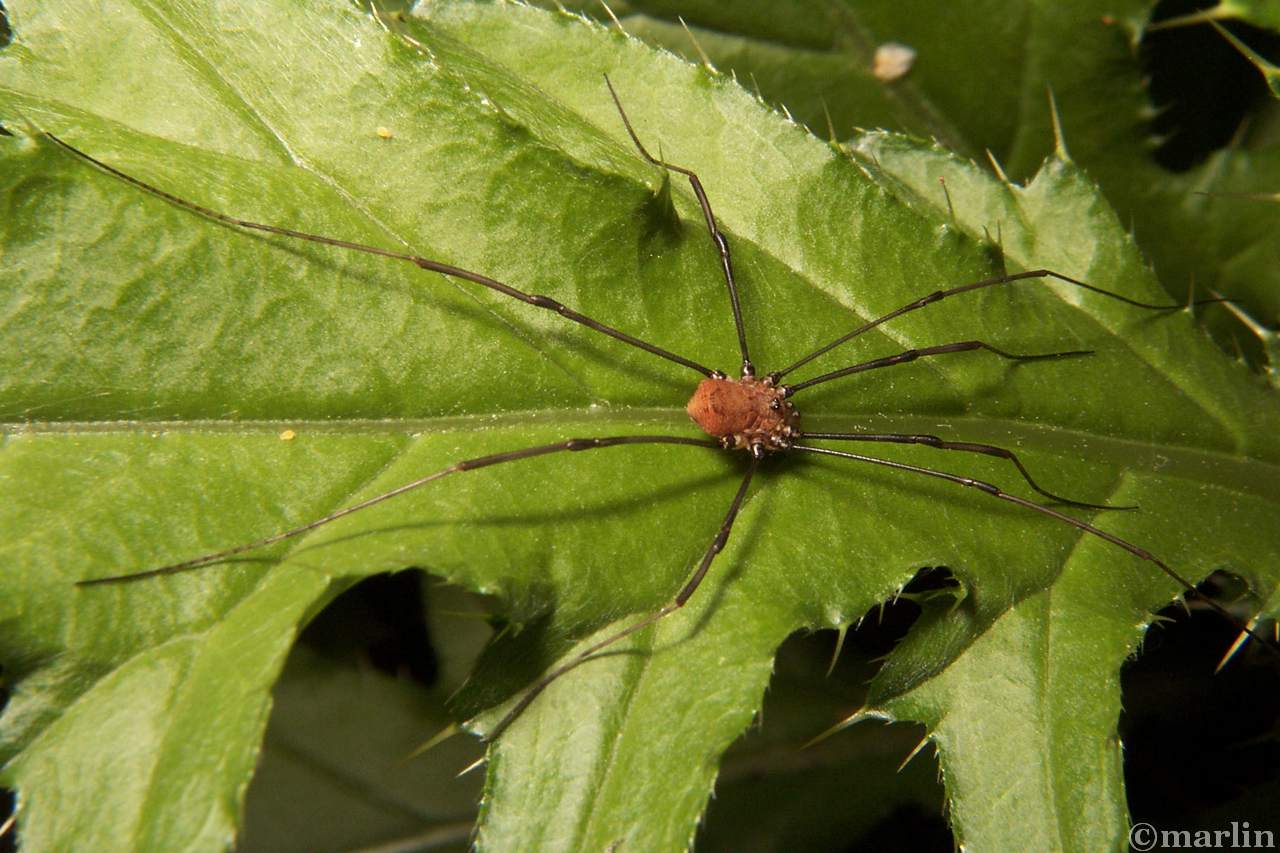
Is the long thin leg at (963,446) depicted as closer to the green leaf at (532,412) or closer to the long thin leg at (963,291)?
the green leaf at (532,412)

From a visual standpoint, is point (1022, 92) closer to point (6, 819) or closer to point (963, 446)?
point (963, 446)

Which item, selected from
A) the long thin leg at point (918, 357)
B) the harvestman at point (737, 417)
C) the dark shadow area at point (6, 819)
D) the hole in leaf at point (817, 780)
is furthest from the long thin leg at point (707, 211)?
the dark shadow area at point (6, 819)

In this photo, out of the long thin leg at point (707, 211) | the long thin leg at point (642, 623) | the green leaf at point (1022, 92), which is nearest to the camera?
the long thin leg at point (642, 623)

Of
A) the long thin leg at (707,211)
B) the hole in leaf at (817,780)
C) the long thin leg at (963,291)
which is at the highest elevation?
the long thin leg at (707,211)

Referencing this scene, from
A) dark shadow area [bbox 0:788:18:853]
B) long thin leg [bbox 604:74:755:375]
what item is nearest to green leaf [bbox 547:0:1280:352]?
long thin leg [bbox 604:74:755:375]

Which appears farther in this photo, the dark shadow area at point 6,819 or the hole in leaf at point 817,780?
the hole in leaf at point 817,780

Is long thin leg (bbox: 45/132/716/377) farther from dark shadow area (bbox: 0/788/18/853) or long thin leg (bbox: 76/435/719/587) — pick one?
dark shadow area (bbox: 0/788/18/853)

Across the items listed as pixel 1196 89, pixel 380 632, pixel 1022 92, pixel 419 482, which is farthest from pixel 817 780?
pixel 1196 89
